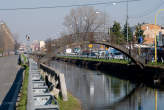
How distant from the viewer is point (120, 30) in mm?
67250

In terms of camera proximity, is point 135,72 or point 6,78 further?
point 135,72

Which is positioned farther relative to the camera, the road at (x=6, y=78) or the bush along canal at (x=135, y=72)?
the bush along canal at (x=135, y=72)

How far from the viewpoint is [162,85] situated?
2542 centimetres

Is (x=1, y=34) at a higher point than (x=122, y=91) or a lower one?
higher

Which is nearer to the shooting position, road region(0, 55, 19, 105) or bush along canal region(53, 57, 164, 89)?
road region(0, 55, 19, 105)

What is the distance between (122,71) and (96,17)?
33.6 meters

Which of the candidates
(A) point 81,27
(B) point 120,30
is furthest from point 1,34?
(B) point 120,30

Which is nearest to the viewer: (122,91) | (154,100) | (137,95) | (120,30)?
(154,100)

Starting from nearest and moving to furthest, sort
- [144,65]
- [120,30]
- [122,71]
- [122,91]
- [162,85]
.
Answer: [122,91]
[162,85]
[144,65]
[122,71]
[120,30]

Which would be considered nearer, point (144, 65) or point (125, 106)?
point (125, 106)

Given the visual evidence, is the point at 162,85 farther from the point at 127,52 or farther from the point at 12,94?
the point at 12,94

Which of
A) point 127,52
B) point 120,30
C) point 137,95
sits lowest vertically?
point 137,95

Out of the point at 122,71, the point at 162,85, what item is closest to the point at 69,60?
the point at 122,71

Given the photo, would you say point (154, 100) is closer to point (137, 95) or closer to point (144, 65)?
point (137, 95)
